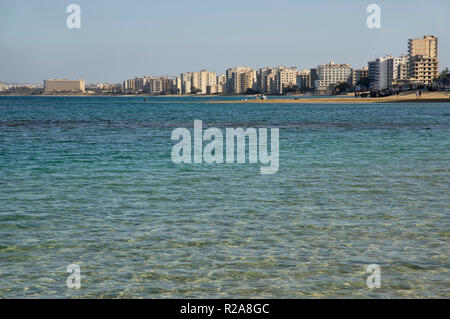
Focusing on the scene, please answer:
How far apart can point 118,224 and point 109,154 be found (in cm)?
1457

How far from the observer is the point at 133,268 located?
8773mm

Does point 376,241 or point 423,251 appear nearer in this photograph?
point 423,251

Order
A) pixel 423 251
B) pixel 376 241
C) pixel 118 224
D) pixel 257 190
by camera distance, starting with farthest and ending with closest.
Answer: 1. pixel 257 190
2. pixel 118 224
3. pixel 376 241
4. pixel 423 251

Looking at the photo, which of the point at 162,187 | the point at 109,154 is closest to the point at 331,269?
the point at 162,187
